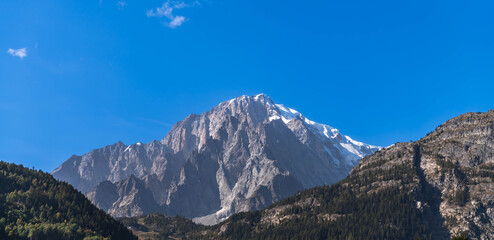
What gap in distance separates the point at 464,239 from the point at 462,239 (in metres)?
1.11

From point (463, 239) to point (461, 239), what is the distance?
85cm

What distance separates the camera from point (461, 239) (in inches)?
4203

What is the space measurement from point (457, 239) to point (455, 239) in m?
0.48

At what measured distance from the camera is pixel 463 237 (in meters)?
109

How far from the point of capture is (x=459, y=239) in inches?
4218

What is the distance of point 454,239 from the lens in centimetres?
10950

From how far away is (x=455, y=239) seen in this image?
356ft

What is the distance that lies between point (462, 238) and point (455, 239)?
152 cm

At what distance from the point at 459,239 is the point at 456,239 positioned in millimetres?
1174

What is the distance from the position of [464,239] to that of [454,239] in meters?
2.38

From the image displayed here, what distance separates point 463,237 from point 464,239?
4.28 feet

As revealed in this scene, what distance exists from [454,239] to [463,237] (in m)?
2.00

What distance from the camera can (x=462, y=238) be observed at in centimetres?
10762

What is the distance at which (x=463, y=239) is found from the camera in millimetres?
107250
